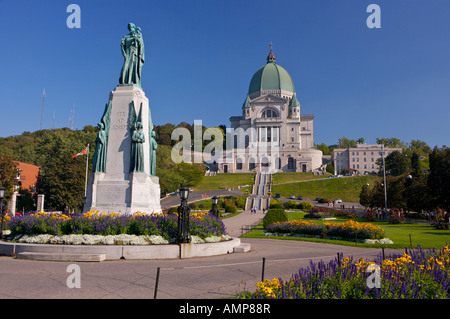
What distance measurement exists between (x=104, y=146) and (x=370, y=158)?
120082 mm

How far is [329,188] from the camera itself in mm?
71625

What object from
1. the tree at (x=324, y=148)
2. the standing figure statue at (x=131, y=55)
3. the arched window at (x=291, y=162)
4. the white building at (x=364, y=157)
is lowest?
the standing figure statue at (x=131, y=55)

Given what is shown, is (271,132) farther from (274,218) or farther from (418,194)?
(274,218)

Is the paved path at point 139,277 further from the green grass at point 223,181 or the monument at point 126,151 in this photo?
the green grass at point 223,181

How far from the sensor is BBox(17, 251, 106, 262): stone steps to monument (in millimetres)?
10062

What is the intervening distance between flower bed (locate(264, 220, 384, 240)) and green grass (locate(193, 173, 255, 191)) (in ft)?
179

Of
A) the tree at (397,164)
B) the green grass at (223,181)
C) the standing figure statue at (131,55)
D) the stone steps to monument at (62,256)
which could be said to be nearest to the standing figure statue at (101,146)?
the standing figure statue at (131,55)

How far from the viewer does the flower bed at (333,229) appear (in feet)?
57.7

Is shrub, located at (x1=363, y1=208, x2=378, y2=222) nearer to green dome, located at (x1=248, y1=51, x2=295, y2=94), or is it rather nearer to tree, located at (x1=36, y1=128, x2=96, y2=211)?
tree, located at (x1=36, y1=128, x2=96, y2=211)

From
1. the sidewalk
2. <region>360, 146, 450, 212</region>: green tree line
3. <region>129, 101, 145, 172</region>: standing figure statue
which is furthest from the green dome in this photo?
<region>129, 101, 145, 172</region>: standing figure statue

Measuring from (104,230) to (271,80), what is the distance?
10840cm

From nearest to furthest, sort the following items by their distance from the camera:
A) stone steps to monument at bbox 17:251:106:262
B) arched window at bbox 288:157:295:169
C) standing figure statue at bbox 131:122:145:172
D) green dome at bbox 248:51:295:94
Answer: stone steps to monument at bbox 17:251:106:262 < standing figure statue at bbox 131:122:145:172 < arched window at bbox 288:157:295:169 < green dome at bbox 248:51:295:94

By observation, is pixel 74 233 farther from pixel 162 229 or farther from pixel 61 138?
pixel 61 138

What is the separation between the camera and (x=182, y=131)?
13038 cm
